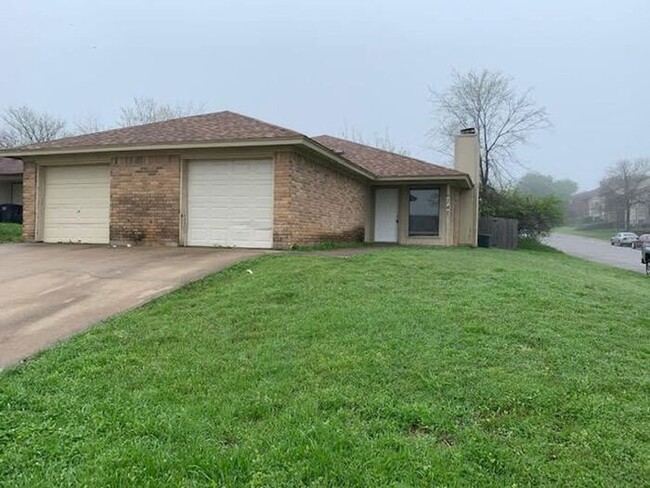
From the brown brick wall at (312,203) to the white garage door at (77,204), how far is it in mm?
4566

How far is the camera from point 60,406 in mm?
3559

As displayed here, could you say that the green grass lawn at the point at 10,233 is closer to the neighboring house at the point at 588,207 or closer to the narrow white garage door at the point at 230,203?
the narrow white garage door at the point at 230,203

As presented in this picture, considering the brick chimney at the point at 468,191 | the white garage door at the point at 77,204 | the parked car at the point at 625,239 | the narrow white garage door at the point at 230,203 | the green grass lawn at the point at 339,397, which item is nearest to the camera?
the green grass lawn at the point at 339,397

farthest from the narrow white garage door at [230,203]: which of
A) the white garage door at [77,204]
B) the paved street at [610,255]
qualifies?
the paved street at [610,255]

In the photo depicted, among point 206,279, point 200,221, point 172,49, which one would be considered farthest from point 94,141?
point 172,49

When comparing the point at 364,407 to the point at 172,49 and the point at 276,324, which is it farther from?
the point at 172,49

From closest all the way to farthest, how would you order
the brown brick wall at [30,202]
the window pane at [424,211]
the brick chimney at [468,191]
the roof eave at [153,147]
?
the roof eave at [153,147], the brown brick wall at [30,202], the window pane at [424,211], the brick chimney at [468,191]

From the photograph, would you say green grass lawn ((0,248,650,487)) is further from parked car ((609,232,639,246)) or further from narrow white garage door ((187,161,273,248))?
parked car ((609,232,639,246))

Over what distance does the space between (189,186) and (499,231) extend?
16.9m

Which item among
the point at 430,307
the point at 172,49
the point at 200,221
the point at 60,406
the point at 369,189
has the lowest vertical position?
the point at 60,406

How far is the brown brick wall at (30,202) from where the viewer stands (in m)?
13.4

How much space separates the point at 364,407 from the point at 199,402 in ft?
3.64

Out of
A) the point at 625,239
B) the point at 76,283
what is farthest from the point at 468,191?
the point at 625,239

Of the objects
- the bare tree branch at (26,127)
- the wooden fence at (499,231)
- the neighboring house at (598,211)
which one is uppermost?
the bare tree branch at (26,127)
